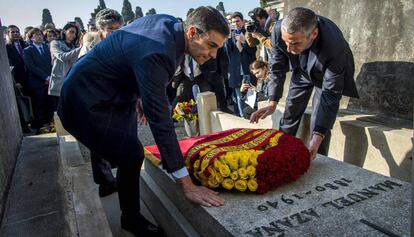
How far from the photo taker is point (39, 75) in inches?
258

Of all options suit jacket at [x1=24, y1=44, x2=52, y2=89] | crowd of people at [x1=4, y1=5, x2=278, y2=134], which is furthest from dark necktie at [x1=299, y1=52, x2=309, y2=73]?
suit jacket at [x1=24, y1=44, x2=52, y2=89]

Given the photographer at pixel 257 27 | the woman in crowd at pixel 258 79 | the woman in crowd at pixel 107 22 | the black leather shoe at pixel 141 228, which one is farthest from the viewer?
the photographer at pixel 257 27

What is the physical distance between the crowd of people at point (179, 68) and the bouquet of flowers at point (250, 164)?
2.89 metres

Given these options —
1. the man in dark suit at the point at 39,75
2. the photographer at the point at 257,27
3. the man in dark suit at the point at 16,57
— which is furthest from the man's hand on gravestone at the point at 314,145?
the man in dark suit at the point at 16,57

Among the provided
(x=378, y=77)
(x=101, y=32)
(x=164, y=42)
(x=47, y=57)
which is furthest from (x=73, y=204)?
(x=47, y=57)

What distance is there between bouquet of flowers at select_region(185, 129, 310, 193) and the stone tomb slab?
74 mm

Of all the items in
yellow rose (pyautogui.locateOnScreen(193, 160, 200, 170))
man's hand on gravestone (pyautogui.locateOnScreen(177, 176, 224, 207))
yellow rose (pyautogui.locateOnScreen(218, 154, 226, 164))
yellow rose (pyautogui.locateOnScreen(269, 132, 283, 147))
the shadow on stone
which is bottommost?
man's hand on gravestone (pyautogui.locateOnScreen(177, 176, 224, 207))

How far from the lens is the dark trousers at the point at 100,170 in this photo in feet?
11.0

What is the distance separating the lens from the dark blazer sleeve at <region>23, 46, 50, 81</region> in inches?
255

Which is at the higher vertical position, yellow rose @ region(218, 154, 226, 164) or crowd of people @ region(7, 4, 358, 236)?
crowd of people @ region(7, 4, 358, 236)

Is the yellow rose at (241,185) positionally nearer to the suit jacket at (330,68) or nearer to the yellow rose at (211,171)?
the yellow rose at (211,171)

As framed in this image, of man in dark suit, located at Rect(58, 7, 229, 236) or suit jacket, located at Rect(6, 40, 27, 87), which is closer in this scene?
man in dark suit, located at Rect(58, 7, 229, 236)

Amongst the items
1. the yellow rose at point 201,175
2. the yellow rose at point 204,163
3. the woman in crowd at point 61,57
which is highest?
the woman in crowd at point 61,57

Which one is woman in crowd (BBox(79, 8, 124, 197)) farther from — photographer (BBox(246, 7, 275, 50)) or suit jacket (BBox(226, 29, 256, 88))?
suit jacket (BBox(226, 29, 256, 88))
